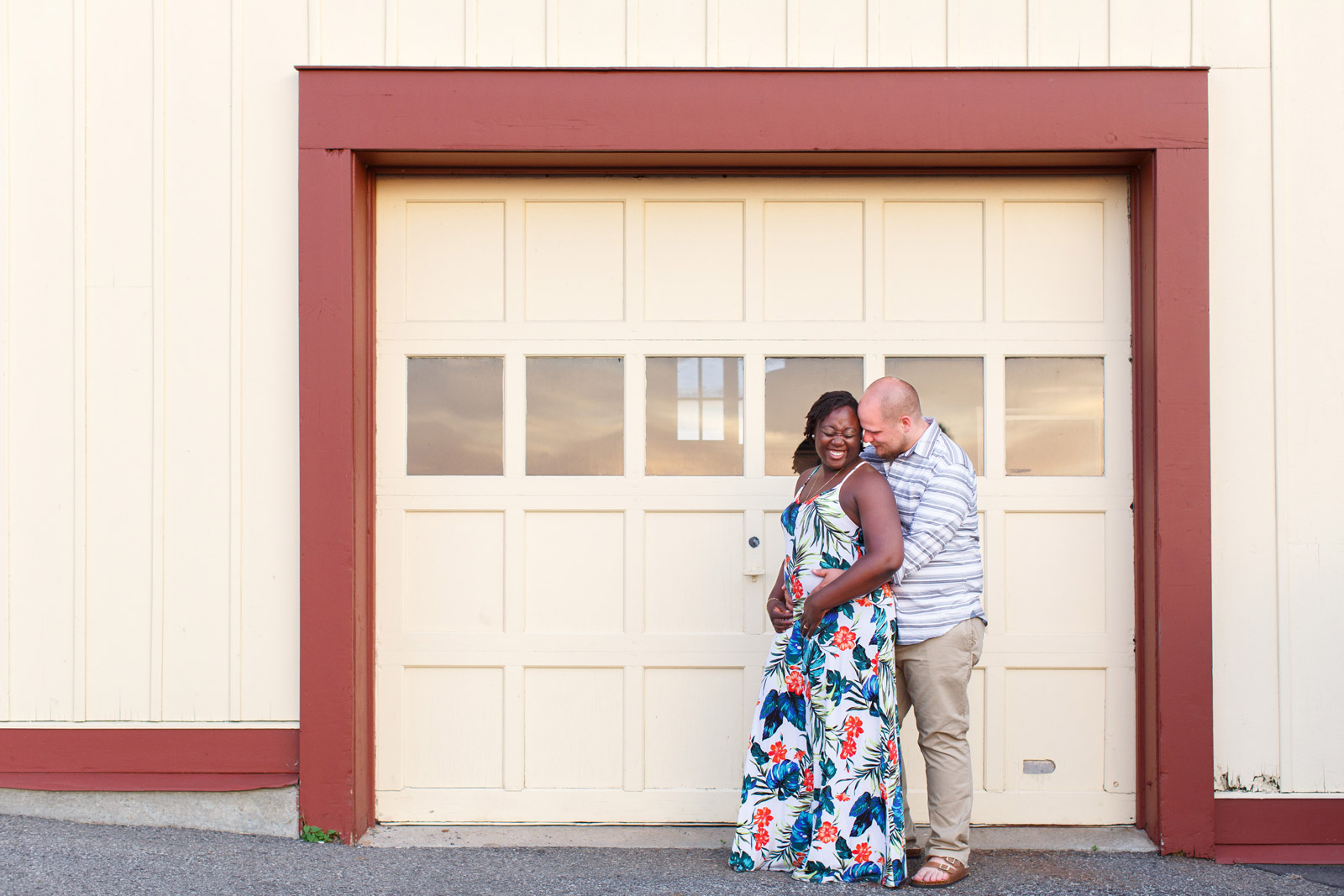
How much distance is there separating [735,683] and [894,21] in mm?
2637

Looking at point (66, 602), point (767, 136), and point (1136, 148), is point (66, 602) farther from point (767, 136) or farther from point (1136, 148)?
point (1136, 148)

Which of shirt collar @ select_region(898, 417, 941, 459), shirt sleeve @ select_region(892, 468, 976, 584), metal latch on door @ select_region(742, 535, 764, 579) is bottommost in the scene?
→ metal latch on door @ select_region(742, 535, 764, 579)

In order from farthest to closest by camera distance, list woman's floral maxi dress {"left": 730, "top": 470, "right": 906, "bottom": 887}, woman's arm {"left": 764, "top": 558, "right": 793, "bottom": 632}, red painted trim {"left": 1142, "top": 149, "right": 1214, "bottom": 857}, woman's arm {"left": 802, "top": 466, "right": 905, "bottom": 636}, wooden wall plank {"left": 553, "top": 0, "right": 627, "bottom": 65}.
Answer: wooden wall plank {"left": 553, "top": 0, "right": 627, "bottom": 65}
red painted trim {"left": 1142, "top": 149, "right": 1214, "bottom": 857}
woman's arm {"left": 764, "top": 558, "right": 793, "bottom": 632}
woman's floral maxi dress {"left": 730, "top": 470, "right": 906, "bottom": 887}
woman's arm {"left": 802, "top": 466, "right": 905, "bottom": 636}

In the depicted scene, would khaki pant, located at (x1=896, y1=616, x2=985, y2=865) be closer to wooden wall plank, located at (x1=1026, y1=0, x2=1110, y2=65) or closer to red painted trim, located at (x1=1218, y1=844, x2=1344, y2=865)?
red painted trim, located at (x1=1218, y1=844, x2=1344, y2=865)

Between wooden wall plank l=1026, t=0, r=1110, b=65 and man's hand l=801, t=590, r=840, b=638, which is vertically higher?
wooden wall plank l=1026, t=0, r=1110, b=65

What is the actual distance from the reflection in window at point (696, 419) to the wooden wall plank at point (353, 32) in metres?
1.59

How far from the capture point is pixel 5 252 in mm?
3891

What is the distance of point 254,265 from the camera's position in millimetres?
3869

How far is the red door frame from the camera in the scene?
3.77 meters

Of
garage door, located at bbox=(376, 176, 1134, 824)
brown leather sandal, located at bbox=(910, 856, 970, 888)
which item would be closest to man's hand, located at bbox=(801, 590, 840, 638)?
garage door, located at bbox=(376, 176, 1134, 824)

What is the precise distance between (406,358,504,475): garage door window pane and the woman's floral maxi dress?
1.36m

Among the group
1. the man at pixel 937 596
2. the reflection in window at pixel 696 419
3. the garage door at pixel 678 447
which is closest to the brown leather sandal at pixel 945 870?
the man at pixel 937 596

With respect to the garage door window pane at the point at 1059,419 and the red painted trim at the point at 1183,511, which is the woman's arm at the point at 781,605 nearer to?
the garage door window pane at the point at 1059,419

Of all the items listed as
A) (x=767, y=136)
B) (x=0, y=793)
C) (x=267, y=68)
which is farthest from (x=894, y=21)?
(x=0, y=793)
